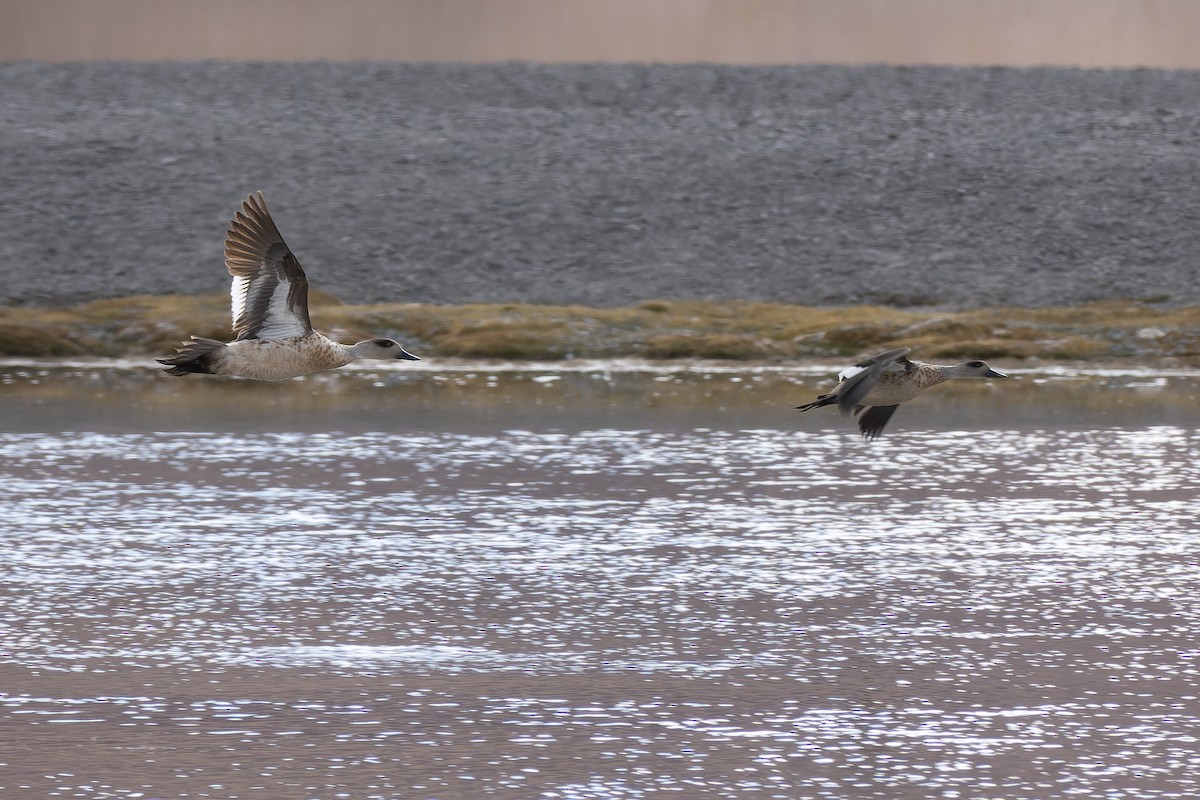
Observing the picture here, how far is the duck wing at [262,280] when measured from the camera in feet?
40.8

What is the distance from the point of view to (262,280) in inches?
498

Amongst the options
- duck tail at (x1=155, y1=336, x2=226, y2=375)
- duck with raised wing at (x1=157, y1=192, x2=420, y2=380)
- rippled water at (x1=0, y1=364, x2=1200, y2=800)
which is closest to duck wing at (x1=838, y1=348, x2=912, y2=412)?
rippled water at (x1=0, y1=364, x2=1200, y2=800)

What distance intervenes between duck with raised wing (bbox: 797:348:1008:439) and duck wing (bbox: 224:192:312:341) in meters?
3.15

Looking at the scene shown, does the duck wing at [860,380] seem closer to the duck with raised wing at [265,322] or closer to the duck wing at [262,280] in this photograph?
the duck with raised wing at [265,322]

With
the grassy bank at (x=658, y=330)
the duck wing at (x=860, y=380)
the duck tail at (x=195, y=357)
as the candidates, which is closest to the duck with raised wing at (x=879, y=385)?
the duck wing at (x=860, y=380)

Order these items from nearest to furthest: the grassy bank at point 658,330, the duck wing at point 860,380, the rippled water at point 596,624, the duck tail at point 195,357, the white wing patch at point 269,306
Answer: the rippled water at point 596,624, the duck wing at point 860,380, the duck tail at point 195,357, the white wing patch at point 269,306, the grassy bank at point 658,330

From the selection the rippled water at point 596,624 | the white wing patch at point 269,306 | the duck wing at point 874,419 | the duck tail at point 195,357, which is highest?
the white wing patch at point 269,306

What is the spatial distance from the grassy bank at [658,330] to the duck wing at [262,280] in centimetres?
1951

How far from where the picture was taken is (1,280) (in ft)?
147

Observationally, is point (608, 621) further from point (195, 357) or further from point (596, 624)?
point (195, 357)

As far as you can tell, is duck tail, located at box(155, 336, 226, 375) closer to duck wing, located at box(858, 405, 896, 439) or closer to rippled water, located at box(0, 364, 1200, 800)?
rippled water, located at box(0, 364, 1200, 800)

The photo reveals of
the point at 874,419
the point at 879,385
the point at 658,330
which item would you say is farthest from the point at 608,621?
A: the point at 658,330

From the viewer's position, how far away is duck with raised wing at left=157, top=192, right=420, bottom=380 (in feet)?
39.6

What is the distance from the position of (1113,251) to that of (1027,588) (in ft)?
117
